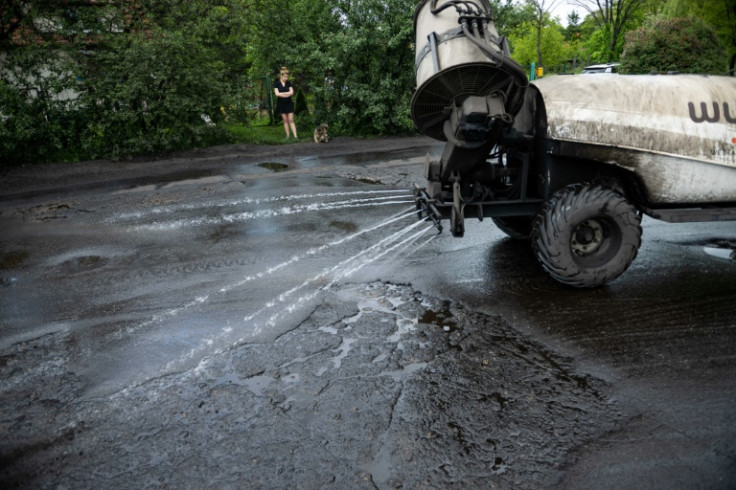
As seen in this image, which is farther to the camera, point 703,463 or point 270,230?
point 270,230

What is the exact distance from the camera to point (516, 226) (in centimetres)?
641

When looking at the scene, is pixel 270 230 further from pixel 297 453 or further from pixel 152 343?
pixel 297 453

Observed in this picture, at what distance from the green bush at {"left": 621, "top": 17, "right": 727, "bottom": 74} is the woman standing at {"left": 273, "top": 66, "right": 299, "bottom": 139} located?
350 inches

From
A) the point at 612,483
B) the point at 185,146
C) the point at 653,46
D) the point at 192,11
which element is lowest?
the point at 612,483

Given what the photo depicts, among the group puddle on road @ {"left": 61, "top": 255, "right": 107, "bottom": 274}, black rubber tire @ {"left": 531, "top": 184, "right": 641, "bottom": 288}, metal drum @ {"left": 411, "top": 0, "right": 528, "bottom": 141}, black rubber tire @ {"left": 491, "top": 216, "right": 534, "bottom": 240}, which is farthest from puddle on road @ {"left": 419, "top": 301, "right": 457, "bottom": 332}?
puddle on road @ {"left": 61, "top": 255, "right": 107, "bottom": 274}

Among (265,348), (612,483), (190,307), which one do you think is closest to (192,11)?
(190,307)

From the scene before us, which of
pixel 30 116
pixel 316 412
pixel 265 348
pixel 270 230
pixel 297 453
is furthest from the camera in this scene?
pixel 30 116

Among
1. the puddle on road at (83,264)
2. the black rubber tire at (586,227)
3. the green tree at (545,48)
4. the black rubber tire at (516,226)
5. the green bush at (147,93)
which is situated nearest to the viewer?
the black rubber tire at (586,227)

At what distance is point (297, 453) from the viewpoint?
3.12 m

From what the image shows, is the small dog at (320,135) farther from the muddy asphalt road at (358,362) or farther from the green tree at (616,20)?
the green tree at (616,20)

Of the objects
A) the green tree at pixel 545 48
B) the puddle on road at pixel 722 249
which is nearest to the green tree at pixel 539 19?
the green tree at pixel 545 48

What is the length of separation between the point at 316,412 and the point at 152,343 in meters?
1.79

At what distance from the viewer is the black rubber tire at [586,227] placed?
4.84 meters

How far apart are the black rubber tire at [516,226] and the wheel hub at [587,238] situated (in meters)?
1.18
